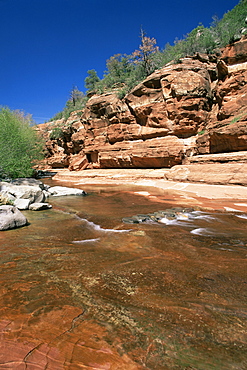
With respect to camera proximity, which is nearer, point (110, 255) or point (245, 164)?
point (110, 255)

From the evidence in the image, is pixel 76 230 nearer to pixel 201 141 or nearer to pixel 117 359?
pixel 117 359

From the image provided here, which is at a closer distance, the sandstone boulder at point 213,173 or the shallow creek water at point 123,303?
the shallow creek water at point 123,303

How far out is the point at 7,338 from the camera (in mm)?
1548

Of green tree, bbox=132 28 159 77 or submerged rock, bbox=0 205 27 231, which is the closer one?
submerged rock, bbox=0 205 27 231

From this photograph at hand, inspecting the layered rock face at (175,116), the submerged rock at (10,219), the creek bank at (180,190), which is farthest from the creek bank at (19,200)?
the layered rock face at (175,116)

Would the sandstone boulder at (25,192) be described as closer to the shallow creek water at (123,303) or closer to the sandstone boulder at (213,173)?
the shallow creek water at (123,303)

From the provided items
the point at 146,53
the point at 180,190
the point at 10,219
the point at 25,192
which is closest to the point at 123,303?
the point at 10,219

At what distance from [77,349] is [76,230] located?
3593mm

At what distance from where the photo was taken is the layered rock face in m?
14.0

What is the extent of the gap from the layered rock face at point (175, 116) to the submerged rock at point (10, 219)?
12525 mm

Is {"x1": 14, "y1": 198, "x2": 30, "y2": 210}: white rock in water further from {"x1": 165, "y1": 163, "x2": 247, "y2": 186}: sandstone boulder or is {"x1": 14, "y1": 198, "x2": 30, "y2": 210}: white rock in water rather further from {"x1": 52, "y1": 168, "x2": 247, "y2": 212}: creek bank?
{"x1": 165, "y1": 163, "x2": 247, "y2": 186}: sandstone boulder

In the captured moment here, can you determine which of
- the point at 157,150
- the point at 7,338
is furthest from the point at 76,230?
the point at 157,150

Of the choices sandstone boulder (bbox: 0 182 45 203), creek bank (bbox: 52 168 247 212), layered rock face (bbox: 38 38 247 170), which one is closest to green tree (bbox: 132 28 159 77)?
layered rock face (bbox: 38 38 247 170)

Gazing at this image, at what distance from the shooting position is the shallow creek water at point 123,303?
55.4 inches
